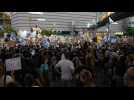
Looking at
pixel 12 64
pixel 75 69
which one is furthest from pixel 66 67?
pixel 12 64

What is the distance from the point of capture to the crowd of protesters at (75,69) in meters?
6.63

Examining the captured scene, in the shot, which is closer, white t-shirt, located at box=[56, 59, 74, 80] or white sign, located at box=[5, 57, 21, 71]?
white sign, located at box=[5, 57, 21, 71]

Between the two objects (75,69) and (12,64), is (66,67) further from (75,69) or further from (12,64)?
(12,64)

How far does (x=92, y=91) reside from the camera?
6371mm

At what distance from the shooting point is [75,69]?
7348 millimetres

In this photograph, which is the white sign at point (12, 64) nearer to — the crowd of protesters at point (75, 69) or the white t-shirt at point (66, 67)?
the crowd of protesters at point (75, 69)

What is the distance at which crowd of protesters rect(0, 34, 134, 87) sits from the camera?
6633mm

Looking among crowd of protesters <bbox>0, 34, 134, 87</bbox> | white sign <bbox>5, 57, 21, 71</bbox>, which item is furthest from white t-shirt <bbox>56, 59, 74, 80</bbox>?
white sign <bbox>5, 57, 21, 71</bbox>

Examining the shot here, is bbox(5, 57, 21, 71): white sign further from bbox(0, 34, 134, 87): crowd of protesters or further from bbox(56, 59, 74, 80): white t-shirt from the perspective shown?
bbox(56, 59, 74, 80): white t-shirt

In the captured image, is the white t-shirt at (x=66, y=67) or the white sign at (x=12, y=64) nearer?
the white sign at (x=12, y=64)

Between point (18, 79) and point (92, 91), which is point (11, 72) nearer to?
point (18, 79)

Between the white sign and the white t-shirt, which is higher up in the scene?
the white sign

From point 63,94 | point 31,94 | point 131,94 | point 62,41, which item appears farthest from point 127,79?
point 62,41

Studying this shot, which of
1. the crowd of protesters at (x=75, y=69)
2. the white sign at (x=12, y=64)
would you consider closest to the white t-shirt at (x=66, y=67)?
the crowd of protesters at (x=75, y=69)
